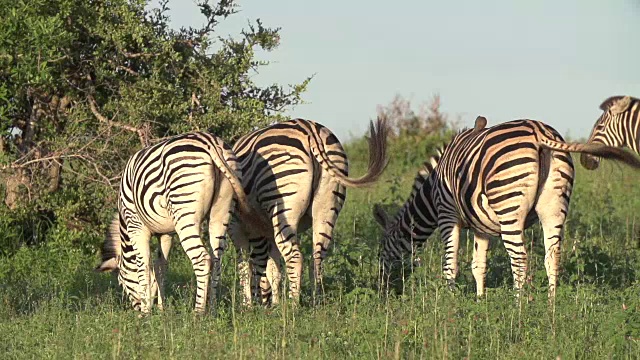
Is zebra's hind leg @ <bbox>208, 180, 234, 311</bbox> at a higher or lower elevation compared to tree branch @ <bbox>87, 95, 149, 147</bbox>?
lower

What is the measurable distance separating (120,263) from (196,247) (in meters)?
1.53

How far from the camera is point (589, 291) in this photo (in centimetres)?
891

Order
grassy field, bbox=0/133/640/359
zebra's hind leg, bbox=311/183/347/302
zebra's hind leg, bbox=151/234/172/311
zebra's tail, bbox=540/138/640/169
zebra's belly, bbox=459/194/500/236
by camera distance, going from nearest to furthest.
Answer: grassy field, bbox=0/133/640/359 < zebra's tail, bbox=540/138/640/169 < zebra's belly, bbox=459/194/500/236 < zebra's hind leg, bbox=311/183/347/302 < zebra's hind leg, bbox=151/234/172/311

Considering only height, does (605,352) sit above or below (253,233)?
below

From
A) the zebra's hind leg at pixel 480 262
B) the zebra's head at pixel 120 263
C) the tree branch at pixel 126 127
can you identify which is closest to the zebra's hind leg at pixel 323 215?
the zebra's hind leg at pixel 480 262

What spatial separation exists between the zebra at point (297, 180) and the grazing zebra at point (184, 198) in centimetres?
36

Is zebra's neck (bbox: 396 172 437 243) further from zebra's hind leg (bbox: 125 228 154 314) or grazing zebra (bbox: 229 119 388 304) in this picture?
zebra's hind leg (bbox: 125 228 154 314)

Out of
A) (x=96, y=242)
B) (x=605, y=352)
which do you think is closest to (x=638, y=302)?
(x=605, y=352)

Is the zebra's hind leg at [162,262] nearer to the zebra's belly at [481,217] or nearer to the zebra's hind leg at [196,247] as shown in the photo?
the zebra's hind leg at [196,247]

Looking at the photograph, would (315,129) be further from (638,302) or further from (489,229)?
(638,302)

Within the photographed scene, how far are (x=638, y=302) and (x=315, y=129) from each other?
3345 mm

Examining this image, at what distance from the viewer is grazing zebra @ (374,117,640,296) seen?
923 cm

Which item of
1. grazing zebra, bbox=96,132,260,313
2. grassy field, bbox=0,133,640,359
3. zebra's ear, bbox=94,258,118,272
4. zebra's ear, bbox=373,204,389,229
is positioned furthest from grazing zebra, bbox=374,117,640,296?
zebra's ear, bbox=94,258,118,272

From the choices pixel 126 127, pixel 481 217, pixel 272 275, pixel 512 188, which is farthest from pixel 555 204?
pixel 126 127
